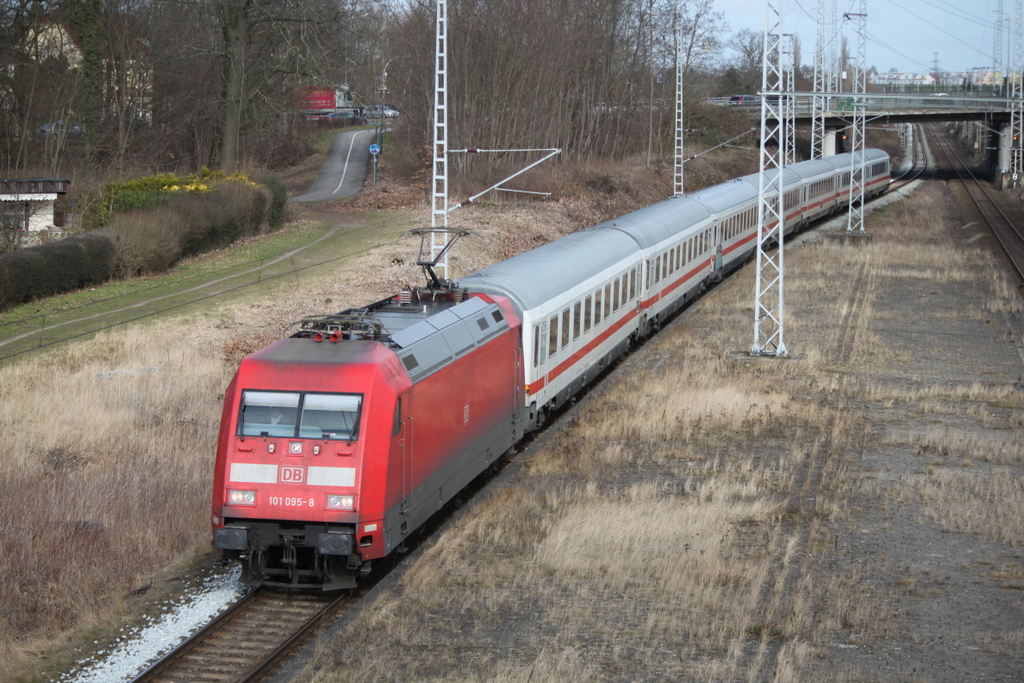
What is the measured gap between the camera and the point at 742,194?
37812 millimetres

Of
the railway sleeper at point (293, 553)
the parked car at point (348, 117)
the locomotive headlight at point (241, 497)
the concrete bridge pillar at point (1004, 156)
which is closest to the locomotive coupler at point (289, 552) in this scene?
the railway sleeper at point (293, 553)

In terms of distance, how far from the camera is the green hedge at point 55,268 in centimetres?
2433

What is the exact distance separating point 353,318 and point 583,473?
208 inches

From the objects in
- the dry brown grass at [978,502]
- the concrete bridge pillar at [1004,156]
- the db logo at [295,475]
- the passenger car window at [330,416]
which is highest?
the concrete bridge pillar at [1004,156]

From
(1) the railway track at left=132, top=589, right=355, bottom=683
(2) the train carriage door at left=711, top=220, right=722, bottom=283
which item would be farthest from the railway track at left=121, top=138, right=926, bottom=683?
(2) the train carriage door at left=711, top=220, right=722, bottom=283

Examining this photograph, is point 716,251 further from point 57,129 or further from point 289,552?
point 289,552

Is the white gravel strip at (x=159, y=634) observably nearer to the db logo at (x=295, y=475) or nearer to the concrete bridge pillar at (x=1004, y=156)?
the db logo at (x=295, y=475)

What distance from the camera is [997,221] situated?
54.1 metres

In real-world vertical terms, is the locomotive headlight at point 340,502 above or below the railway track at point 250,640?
above

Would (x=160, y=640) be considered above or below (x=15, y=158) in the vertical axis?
below

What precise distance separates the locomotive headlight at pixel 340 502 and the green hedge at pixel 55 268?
15899 millimetres

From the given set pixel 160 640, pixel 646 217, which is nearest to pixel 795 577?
pixel 160 640

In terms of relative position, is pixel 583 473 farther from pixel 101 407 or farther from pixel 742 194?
pixel 742 194

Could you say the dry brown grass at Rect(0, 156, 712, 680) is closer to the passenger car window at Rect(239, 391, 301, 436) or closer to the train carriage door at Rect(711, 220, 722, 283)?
the passenger car window at Rect(239, 391, 301, 436)
